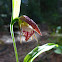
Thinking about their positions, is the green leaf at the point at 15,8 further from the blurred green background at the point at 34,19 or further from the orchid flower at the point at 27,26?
the blurred green background at the point at 34,19

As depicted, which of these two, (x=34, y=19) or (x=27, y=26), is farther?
(x=34, y=19)

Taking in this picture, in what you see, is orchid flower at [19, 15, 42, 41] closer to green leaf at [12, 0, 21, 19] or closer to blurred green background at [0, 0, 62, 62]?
green leaf at [12, 0, 21, 19]

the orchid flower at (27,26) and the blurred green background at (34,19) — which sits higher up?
the orchid flower at (27,26)

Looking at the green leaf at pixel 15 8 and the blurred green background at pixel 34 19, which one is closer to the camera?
the green leaf at pixel 15 8

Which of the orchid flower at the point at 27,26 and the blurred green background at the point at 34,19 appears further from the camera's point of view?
the blurred green background at the point at 34,19

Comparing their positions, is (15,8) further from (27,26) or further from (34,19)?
(34,19)

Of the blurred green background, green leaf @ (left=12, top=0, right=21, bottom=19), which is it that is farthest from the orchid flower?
the blurred green background

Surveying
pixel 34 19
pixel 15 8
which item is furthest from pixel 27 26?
pixel 34 19

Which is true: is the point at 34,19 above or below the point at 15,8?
below

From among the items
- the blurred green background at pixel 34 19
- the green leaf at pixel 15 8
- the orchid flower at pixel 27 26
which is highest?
the green leaf at pixel 15 8

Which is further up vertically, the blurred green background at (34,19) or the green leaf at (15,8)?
the green leaf at (15,8)

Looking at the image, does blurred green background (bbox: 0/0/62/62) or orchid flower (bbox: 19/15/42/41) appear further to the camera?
blurred green background (bbox: 0/0/62/62)

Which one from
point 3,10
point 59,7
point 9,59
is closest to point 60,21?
point 59,7

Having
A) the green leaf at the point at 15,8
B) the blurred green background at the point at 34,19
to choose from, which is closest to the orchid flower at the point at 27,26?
the green leaf at the point at 15,8
